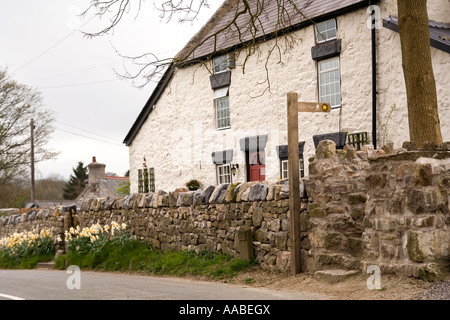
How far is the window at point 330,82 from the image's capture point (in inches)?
661

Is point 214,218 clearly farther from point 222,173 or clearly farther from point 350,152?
point 222,173

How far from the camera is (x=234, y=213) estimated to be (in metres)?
12.2

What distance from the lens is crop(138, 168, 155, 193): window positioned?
23.8 meters

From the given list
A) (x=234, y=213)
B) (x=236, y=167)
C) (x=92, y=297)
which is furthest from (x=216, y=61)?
(x=92, y=297)

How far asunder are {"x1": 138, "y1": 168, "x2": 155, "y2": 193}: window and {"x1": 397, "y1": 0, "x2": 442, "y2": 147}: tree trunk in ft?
48.3

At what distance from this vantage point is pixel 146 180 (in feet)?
79.3

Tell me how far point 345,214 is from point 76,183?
54556mm

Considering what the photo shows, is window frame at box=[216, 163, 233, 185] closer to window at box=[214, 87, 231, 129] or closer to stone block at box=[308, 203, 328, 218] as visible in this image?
window at box=[214, 87, 231, 129]

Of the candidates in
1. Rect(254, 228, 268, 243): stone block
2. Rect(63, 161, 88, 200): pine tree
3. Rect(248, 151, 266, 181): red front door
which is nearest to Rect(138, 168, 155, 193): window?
Rect(248, 151, 266, 181): red front door

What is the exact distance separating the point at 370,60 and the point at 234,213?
6506mm
